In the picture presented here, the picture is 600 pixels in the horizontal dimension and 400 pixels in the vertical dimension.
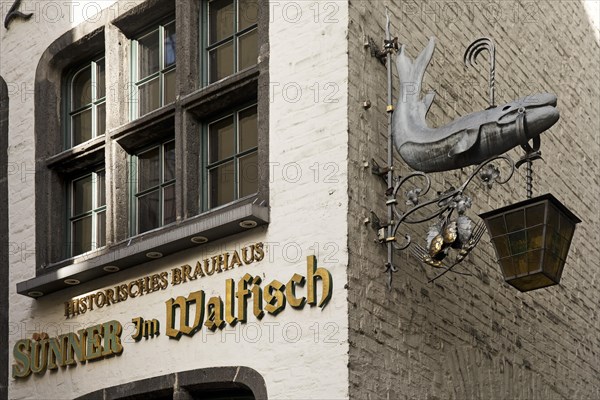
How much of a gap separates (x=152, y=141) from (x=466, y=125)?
3.30 meters

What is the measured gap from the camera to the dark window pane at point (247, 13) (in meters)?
12.0

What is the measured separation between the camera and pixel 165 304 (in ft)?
38.3

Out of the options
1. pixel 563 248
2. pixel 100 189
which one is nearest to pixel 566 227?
pixel 563 248

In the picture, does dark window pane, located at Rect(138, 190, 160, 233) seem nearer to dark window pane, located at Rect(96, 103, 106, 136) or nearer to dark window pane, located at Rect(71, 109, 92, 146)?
dark window pane, located at Rect(96, 103, 106, 136)

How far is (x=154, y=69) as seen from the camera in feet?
42.3

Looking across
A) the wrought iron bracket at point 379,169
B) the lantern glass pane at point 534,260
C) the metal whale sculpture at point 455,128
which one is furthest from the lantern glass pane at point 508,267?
the wrought iron bracket at point 379,169

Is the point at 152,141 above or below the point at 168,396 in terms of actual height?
above

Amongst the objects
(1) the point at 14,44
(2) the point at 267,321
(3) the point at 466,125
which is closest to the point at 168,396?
(2) the point at 267,321

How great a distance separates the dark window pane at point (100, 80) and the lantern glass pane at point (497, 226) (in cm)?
439

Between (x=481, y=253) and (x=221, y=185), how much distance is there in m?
2.48

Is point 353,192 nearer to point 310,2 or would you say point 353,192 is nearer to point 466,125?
point 466,125

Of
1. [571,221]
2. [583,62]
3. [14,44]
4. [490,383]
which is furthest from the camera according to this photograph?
[583,62]

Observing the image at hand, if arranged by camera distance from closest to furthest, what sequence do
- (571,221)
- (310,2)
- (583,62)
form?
(571,221), (310,2), (583,62)

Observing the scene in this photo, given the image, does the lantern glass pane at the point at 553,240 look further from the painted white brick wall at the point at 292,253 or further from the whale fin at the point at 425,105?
the painted white brick wall at the point at 292,253
